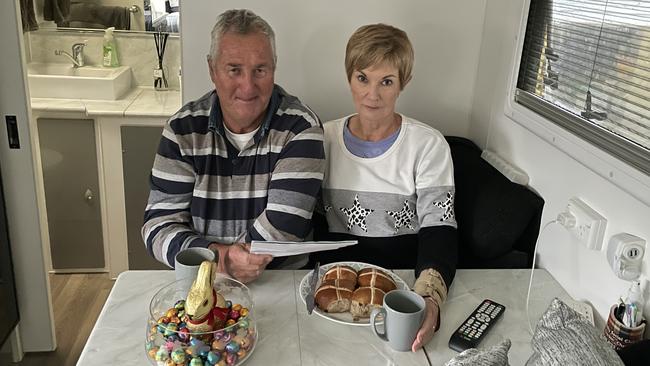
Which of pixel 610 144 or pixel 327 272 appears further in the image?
pixel 327 272

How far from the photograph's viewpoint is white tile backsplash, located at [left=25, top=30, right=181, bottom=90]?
3.12 meters

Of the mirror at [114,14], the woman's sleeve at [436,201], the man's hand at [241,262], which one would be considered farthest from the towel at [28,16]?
the woman's sleeve at [436,201]

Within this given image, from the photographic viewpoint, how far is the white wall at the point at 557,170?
4.03 feet

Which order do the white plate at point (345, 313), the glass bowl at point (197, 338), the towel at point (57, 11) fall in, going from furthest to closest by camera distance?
1. the towel at point (57, 11)
2. the white plate at point (345, 313)
3. the glass bowl at point (197, 338)

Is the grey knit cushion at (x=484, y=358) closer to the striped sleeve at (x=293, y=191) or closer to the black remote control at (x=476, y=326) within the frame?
the black remote control at (x=476, y=326)

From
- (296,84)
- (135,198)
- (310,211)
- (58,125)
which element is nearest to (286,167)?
(310,211)

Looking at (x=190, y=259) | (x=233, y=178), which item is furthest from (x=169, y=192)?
(x=190, y=259)

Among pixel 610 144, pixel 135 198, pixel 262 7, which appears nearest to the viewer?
pixel 610 144

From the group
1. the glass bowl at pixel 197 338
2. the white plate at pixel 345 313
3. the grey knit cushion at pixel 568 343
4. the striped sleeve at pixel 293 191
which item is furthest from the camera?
the striped sleeve at pixel 293 191

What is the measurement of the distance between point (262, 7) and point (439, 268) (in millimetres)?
1090

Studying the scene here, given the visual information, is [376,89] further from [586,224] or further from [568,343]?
[568,343]

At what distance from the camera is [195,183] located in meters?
1.57

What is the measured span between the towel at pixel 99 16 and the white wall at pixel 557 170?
77.3 inches

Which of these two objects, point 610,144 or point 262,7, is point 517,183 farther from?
point 262,7
